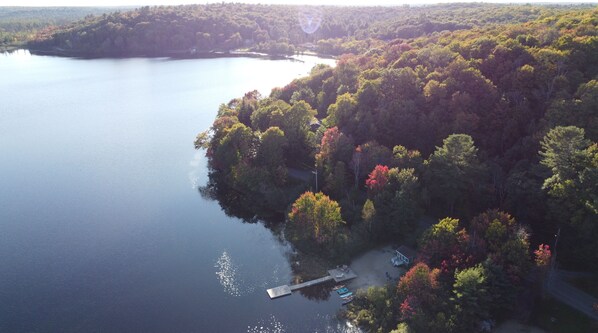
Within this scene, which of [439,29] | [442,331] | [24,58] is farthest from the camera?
[24,58]

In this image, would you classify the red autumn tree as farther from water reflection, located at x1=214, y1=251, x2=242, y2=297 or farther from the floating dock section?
water reflection, located at x1=214, y1=251, x2=242, y2=297

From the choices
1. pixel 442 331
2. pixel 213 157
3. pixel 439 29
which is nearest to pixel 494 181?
pixel 442 331

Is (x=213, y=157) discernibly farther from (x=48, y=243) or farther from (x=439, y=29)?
(x=439, y=29)

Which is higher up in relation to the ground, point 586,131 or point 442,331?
point 586,131

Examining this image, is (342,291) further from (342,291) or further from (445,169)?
(445,169)

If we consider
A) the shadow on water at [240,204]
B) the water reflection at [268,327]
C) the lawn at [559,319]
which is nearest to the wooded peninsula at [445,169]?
the shadow on water at [240,204]

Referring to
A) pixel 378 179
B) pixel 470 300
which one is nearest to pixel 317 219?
pixel 378 179
